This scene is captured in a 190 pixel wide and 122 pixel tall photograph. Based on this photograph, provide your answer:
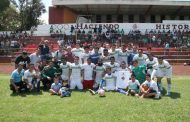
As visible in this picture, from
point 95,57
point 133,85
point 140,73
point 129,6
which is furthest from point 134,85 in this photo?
point 129,6

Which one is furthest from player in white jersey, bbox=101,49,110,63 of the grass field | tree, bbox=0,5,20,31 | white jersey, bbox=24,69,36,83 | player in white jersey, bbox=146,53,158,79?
tree, bbox=0,5,20,31

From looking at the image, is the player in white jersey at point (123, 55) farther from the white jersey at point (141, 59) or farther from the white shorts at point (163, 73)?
the white shorts at point (163, 73)

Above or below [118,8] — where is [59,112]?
below

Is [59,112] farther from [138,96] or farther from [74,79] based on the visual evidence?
[74,79]

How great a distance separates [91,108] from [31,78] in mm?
4240

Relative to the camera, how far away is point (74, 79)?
1566 centimetres

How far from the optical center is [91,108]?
37.1 ft

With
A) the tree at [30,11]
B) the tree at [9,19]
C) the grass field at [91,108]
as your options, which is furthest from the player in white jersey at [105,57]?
the tree at [30,11]

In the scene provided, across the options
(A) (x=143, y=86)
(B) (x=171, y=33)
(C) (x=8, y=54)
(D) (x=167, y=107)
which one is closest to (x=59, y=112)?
(D) (x=167, y=107)

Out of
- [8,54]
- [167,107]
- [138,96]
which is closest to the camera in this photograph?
[167,107]

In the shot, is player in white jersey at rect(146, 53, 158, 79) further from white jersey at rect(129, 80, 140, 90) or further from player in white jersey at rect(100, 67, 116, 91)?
player in white jersey at rect(100, 67, 116, 91)

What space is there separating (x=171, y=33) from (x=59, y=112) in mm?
24070

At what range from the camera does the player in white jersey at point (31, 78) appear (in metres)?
14.7

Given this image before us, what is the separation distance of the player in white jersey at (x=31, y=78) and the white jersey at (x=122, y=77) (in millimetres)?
3097
